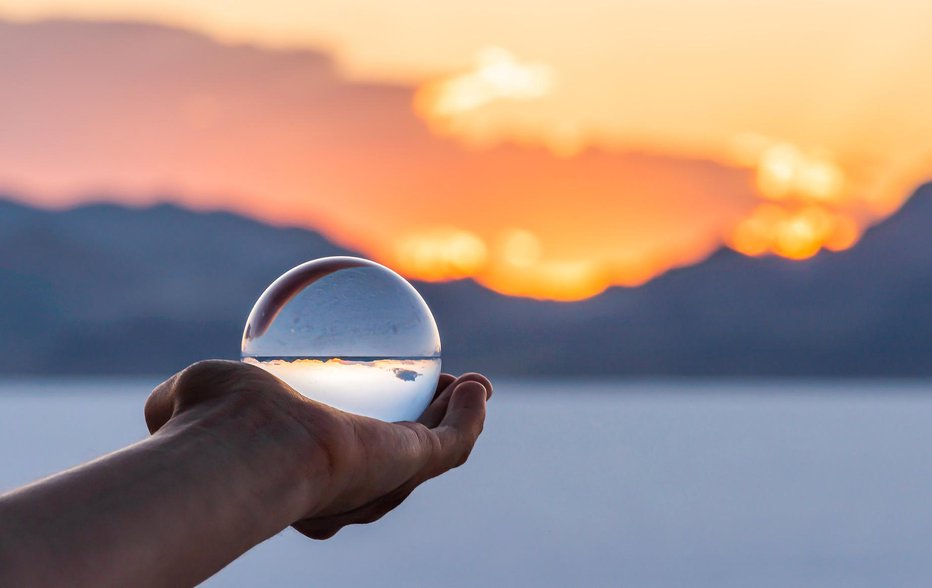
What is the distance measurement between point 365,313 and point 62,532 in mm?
2123

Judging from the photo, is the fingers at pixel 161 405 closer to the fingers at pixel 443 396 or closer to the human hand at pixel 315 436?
the human hand at pixel 315 436

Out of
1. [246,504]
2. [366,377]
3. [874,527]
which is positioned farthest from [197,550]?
[874,527]

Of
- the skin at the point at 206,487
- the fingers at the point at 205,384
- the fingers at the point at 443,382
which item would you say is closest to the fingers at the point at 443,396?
the fingers at the point at 443,382

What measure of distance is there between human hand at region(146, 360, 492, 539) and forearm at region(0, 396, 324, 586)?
0.4 inches

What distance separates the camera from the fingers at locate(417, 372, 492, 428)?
4.26m

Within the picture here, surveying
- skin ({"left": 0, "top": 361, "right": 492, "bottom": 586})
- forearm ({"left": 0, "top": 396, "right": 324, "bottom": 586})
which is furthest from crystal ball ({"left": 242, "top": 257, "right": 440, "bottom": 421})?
forearm ({"left": 0, "top": 396, "right": 324, "bottom": 586})

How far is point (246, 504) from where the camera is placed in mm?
2555

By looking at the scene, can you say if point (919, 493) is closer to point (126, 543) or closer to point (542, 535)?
point (542, 535)

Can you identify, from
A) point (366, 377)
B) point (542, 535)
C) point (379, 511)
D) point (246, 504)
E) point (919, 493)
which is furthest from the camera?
point (919, 493)

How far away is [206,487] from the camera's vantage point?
7.97ft

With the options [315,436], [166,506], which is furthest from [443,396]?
[166,506]

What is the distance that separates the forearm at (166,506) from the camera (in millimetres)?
1986

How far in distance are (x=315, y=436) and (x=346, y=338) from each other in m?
1.10

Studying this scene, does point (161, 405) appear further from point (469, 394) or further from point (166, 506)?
point (469, 394)
